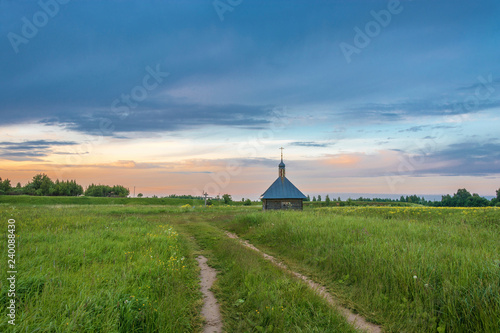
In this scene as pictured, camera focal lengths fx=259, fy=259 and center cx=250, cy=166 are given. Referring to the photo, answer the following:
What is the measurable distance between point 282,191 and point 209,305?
104 feet

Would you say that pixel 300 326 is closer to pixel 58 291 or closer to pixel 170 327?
pixel 170 327

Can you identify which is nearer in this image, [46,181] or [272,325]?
[272,325]

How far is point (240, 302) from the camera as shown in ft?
19.7

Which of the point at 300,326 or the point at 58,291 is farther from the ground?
the point at 58,291

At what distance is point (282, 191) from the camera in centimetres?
3738

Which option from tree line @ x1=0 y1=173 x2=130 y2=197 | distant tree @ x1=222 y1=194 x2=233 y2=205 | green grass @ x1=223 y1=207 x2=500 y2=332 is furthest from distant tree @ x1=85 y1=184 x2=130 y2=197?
green grass @ x1=223 y1=207 x2=500 y2=332

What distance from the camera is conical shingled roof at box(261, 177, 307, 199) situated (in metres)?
36.9

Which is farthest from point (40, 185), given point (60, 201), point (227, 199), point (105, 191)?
point (227, 199)

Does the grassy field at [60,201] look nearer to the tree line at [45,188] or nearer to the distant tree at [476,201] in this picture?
the tree line at [45,188]

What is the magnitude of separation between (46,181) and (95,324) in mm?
114826

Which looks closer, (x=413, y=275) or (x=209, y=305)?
(x=209, y=305)

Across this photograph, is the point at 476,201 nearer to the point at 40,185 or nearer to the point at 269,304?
the point at 269,304

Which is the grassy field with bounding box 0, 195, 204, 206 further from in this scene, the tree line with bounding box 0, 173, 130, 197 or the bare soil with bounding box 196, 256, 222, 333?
the bare soil with bounding box 196, 256, 222, 333

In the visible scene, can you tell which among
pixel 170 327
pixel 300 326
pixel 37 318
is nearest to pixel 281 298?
pixel 300 326
